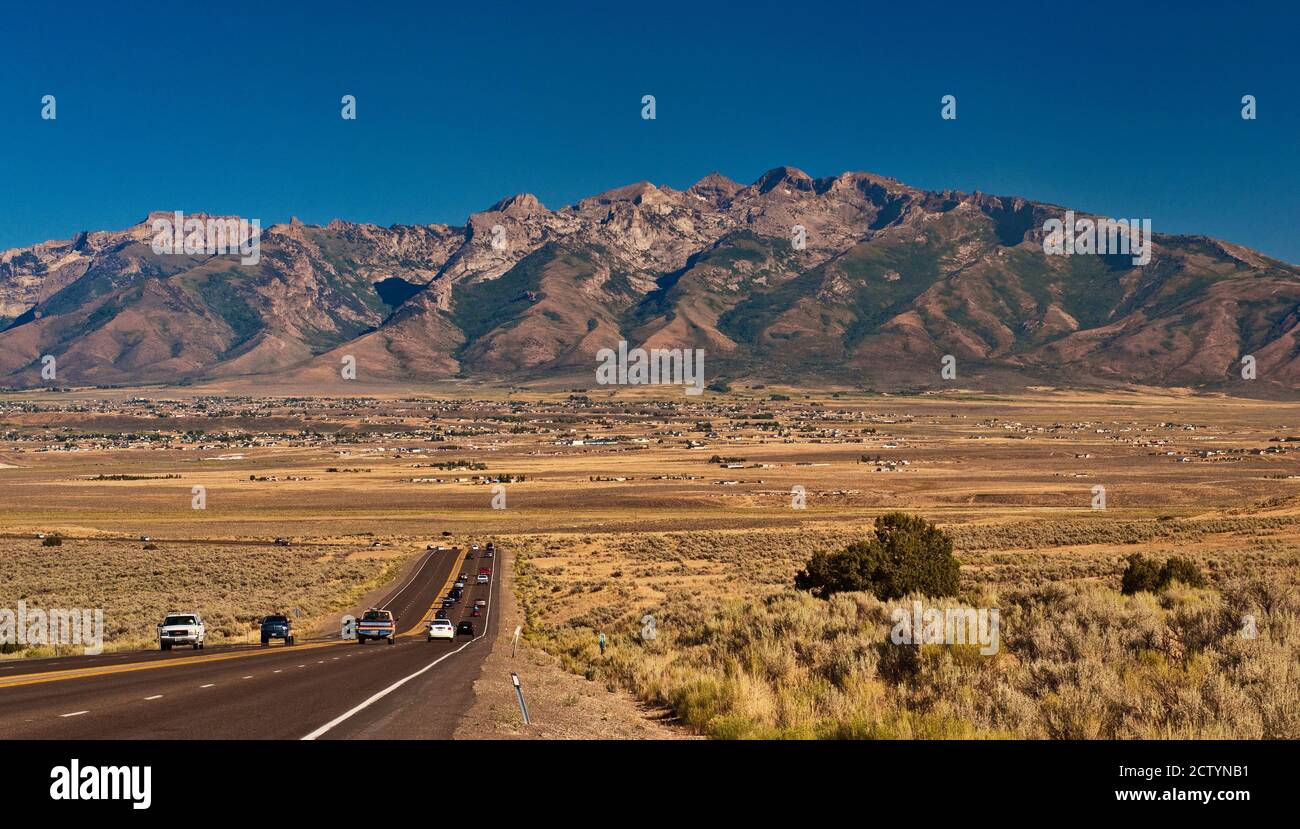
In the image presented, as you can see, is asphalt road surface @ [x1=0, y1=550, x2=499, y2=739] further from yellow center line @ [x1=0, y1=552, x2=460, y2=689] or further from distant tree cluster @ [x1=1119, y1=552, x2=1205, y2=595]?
distant tree cluster @ [x1=1119, y1=552, x2=1205, y2=595]

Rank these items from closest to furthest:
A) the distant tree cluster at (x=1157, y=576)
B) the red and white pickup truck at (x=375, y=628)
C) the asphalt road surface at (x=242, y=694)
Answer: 1. the asphalt road surface at (x=242, y=694)
2. the distant tree cluster at (x=1157, y=576)
3. the red and white pickup truck at (x=375, y=628)

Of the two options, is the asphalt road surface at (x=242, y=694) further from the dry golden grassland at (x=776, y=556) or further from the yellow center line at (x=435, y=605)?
the yellow center line at (x=435, y=605)

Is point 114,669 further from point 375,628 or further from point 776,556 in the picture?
point 776,556

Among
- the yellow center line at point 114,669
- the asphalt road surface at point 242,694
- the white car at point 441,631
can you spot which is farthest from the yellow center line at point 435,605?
the asphalt road surface at point 242,694

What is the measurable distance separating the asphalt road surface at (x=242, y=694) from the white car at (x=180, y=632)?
1.25m

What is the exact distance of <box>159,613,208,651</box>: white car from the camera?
3054 centimetres

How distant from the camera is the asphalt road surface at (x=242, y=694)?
12.5m

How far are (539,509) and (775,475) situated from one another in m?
41.0

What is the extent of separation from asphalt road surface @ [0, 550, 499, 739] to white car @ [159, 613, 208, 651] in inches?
49.2

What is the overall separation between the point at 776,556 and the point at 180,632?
39.7 meters

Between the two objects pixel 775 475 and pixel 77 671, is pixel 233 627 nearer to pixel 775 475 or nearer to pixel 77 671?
pixel 77 671

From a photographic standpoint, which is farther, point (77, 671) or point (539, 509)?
point (539, 509)

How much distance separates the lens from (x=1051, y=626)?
56.2 ft
